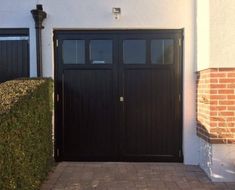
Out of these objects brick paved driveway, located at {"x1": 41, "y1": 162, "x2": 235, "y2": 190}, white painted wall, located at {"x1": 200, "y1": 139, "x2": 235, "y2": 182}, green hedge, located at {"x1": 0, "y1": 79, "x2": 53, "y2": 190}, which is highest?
green hedge, located at {"x1": 0, "y1": 79, "x2": 53, "y2": 190}

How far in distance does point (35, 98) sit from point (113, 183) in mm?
1696

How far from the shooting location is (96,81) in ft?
25.2

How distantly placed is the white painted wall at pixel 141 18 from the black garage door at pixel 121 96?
167 millimetres

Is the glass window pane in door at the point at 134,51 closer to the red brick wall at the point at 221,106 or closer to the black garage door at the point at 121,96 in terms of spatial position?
the black garage door at the point at 121,96

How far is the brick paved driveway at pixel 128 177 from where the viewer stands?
6062 millimetres

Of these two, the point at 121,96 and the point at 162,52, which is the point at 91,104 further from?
the point at 162,52

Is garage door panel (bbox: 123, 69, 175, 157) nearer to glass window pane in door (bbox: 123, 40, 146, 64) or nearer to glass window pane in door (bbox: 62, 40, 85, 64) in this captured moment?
glass window pane in door (bbox: 123, 40, 146, 64)

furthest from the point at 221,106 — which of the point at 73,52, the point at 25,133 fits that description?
the point at 25,133

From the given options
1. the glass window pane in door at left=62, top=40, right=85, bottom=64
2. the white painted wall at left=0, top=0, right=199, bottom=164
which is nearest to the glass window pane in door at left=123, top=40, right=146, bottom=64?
the white painted wall at left=0, top=0, right=199, bottom=164

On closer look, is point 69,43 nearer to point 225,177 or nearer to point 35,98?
point 35,98

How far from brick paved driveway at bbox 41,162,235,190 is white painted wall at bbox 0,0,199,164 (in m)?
0.75

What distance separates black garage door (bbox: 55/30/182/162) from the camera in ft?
25.2

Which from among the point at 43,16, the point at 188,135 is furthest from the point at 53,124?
the point at 188,135

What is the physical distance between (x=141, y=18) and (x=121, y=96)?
144 cm
